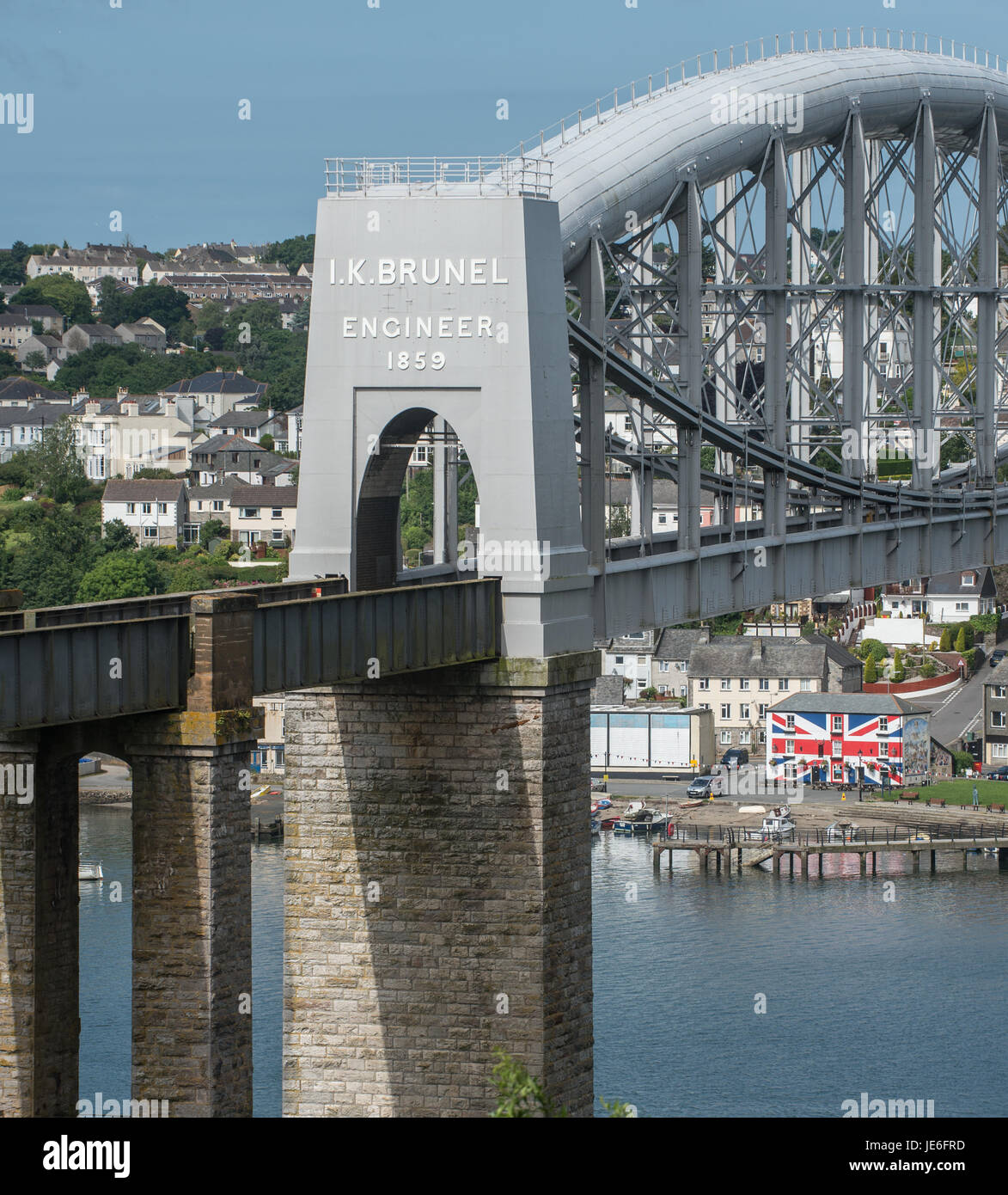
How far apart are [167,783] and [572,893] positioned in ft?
37.3

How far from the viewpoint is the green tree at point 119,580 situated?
146 m

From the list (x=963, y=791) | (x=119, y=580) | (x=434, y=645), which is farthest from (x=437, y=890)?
(x=119, y=580)

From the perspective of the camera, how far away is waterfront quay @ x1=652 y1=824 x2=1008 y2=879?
358ft

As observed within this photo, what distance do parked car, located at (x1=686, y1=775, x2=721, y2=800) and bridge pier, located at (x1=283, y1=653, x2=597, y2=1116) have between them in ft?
252

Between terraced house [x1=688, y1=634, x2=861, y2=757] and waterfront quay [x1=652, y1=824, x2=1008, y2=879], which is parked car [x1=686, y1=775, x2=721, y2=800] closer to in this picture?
waterfront quay [x1=652, y1=824, x2=1008, y2=879]

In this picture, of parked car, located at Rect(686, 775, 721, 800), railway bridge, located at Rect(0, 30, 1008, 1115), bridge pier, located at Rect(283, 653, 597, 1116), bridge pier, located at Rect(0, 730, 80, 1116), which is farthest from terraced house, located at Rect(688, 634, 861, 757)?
bridge pier, located at Rect(0, 730, 80, 1116)

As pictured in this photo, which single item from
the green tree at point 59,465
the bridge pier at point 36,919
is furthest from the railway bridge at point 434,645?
the green tree at point 59,465

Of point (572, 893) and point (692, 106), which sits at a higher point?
point (692, 106)

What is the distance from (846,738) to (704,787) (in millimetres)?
7816

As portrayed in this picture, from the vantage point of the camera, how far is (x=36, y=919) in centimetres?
3419

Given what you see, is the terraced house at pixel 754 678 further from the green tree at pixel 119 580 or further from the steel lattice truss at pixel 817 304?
the steel lattice truss at pixel 817 304
